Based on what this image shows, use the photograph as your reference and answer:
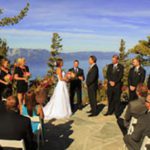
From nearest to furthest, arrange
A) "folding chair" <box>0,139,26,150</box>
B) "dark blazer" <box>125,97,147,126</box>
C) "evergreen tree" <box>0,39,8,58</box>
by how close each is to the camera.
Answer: "folding chair" <box>0,139,26,150</box> → "dark blazer" <box>125,97,147,126</box> → "evergreen tree" <box>0,39,8,58</box>

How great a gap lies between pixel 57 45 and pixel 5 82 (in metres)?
43.5

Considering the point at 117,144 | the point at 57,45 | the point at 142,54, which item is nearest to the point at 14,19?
the point at 142,54

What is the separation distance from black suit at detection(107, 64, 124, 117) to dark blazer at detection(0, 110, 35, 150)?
5197 millimetres

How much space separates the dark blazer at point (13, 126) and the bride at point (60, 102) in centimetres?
519

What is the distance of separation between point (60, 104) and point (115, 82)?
1780mm

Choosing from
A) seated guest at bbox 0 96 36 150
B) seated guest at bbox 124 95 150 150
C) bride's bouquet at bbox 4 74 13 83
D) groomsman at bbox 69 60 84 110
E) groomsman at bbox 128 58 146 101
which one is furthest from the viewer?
groomsman at bbox 69 60 84 110

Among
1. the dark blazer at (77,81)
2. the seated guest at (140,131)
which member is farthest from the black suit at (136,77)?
the seated guest at (140,131)

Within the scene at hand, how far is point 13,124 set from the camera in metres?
6.00

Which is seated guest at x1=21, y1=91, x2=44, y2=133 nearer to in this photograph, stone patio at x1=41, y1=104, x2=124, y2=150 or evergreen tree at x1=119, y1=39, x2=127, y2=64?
stone patio at x1=41, y1=104, x2=124, y2=150

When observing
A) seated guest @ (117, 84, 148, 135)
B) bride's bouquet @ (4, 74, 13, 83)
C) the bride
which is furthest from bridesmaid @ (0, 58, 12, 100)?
seated guest @ (117, 84, 148, 135)

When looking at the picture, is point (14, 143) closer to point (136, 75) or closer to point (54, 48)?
point (136, 75)

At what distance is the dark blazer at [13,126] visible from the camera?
5996 mm

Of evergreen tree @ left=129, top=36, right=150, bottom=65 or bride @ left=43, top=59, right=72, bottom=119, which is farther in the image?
evergreen tree @ left=129, top=36, right=150, bottom=65

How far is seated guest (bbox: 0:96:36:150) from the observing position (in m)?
6.00
